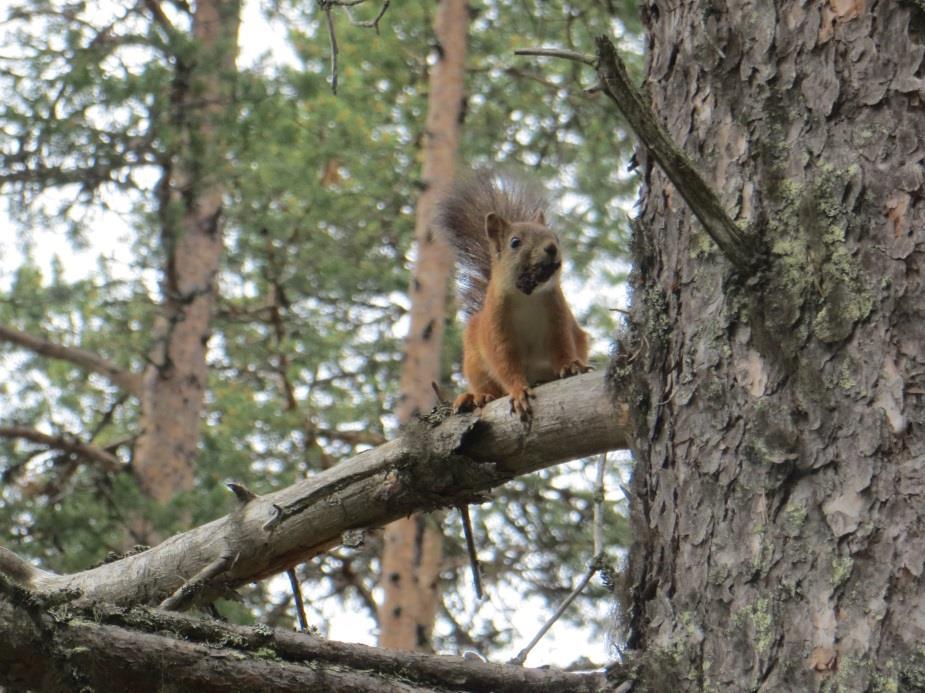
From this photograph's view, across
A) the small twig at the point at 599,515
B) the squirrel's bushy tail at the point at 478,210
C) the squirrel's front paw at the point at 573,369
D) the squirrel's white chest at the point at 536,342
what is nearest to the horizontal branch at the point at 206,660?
the small twig at the point at 599,515

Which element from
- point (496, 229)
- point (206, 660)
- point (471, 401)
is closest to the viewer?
point (206, 660)

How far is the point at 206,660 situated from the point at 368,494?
0.82 meters

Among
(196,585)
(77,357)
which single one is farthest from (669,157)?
(77,357)

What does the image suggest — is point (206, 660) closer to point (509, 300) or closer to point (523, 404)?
point (523, 404)

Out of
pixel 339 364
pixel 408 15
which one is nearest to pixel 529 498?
pixel 339 364

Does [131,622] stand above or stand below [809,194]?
below

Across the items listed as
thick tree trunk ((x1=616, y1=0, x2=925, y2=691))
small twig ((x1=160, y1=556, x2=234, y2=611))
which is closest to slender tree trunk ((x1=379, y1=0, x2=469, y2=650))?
small twig ((x1=160, y1=556, x2=234, y2=611))

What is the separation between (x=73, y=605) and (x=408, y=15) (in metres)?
9.22

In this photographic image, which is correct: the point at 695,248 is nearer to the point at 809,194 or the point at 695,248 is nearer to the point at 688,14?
the point at 809,194

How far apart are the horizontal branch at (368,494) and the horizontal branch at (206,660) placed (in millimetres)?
605

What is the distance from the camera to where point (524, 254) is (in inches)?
185

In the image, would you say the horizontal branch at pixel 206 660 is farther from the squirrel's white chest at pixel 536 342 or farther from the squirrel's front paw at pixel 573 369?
the squirrel's white chest at pixel 536 342

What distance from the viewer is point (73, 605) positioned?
89.9 inches

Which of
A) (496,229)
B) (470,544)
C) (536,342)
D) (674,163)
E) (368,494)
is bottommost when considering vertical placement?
(470,544)
